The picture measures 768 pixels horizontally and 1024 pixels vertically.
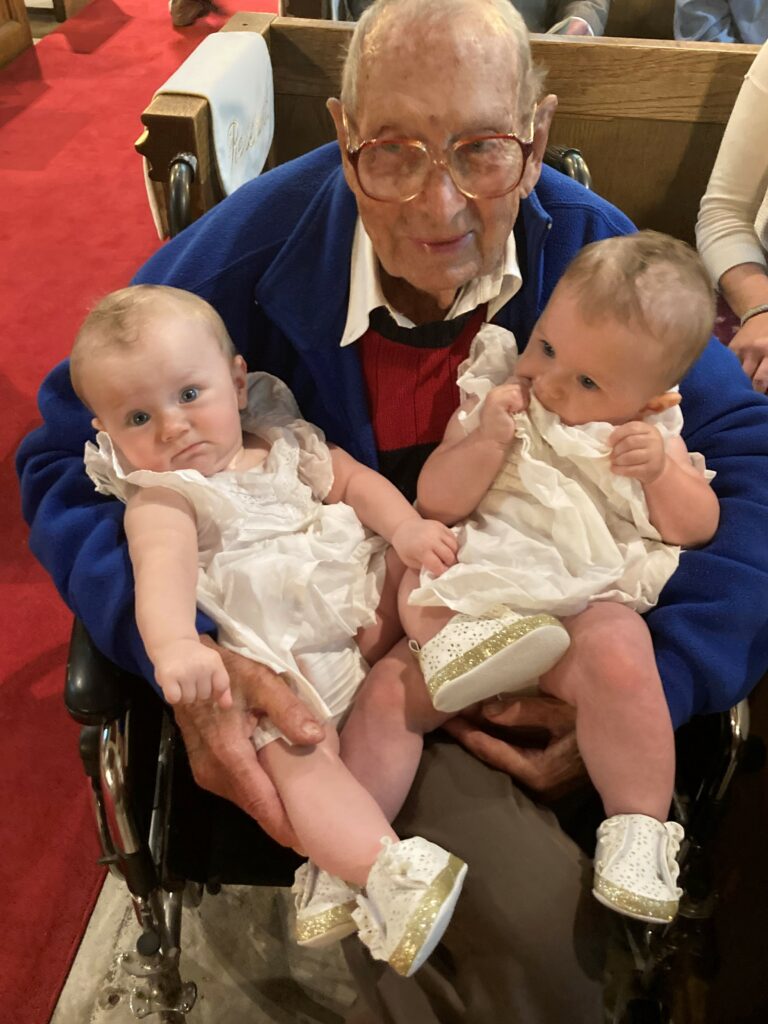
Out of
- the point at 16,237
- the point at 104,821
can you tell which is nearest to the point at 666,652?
the point at 104,821

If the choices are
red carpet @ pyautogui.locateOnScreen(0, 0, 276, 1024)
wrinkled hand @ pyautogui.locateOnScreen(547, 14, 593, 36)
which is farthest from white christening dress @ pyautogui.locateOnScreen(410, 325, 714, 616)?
wrinkled hand @ pyautogui.locateOnScreen(547, 14, 593, 36)

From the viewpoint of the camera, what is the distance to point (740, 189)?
1.86 m

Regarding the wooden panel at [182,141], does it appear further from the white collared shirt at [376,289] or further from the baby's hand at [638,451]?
the baby's hand at [638,451]

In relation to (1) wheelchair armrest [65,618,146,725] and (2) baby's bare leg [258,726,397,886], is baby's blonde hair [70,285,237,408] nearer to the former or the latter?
(1) wheelchair armrest [65,618,146,725]

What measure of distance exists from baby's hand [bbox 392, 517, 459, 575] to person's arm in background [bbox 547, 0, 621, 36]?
209 centimetres

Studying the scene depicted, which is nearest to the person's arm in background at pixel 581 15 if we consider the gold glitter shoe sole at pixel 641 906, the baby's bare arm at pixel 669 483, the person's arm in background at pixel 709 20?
the person's arm in background at pixel 709 20

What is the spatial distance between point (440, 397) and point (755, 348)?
0.74m

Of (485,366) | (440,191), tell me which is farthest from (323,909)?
(440,191)

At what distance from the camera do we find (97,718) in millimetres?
1021

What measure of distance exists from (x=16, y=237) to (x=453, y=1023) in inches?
139

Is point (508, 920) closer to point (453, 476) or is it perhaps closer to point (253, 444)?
point (453, 476)

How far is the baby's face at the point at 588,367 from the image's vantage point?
1.05m

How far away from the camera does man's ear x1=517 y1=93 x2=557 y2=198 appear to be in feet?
3.74

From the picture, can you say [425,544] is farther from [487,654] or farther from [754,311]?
[754,311]
